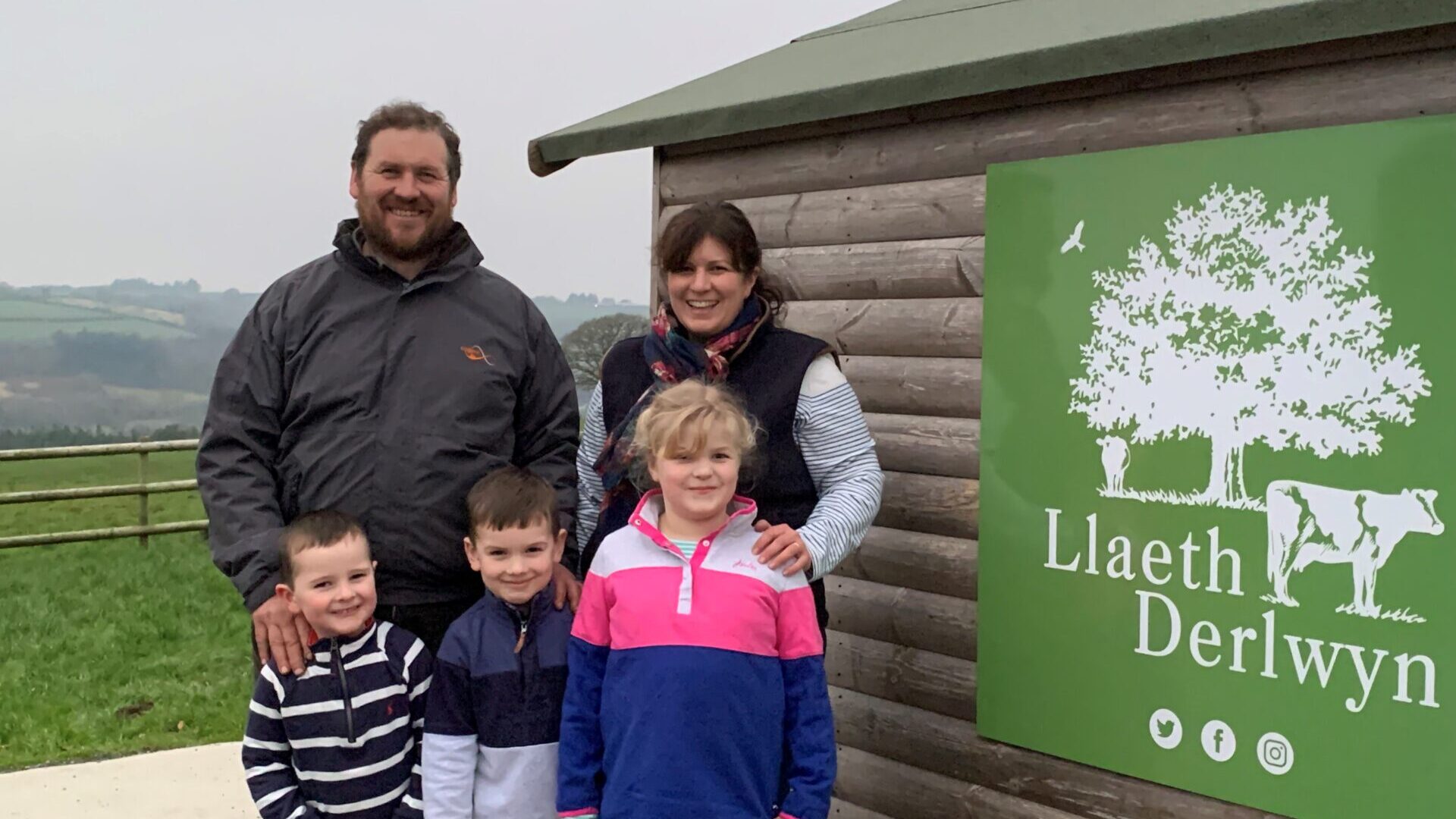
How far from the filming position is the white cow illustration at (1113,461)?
3.25 meters

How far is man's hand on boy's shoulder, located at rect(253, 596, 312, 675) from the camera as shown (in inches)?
112

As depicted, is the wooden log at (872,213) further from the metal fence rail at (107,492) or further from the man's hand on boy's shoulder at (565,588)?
the metal fence rail at (107,492)

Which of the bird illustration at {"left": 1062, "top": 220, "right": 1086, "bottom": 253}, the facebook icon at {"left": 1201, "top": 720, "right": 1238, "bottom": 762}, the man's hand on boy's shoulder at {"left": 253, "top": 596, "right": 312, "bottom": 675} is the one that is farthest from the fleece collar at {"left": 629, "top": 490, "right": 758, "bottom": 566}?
the facebook icon at {"left": 1201, "top": 720, "right": 1238, "bottom": 762}

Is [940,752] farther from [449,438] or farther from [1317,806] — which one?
[449,438]

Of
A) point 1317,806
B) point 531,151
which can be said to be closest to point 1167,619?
point 1317,806

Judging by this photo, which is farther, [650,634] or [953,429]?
[953,429]

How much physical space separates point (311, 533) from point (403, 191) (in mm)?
843

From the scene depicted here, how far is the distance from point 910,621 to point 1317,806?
4.11 feet

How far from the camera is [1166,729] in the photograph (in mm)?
3207

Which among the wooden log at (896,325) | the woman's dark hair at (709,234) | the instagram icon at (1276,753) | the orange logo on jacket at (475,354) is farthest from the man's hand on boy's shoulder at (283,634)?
the instagram icon at (1276,753)

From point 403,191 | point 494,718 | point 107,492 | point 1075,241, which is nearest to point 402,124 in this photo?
point 403,191

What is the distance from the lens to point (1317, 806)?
2.96m

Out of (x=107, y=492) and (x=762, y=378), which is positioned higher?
(x=762, y=378)

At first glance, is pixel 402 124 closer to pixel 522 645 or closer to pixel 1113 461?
pixel 522 645
